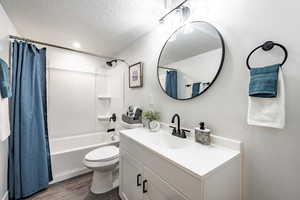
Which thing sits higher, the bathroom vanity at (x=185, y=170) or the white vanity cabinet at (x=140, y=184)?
the bathroom vanity at (x=185, y=170)

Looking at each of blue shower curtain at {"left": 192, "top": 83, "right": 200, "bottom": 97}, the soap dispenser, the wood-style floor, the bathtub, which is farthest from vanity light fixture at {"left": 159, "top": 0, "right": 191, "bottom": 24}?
the wood-style floor

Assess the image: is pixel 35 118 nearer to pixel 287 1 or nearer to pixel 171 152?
pixel 171 152

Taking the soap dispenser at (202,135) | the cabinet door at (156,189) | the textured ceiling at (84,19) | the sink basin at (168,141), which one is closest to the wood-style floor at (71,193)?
the cabinet door at (156,189)

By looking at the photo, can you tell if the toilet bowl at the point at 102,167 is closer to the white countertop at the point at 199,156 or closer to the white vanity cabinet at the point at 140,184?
the white vanity cabinet at the point at 140,184

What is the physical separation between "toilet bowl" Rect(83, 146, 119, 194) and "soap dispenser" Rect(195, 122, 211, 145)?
1179 millimetres

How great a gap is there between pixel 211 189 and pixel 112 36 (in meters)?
2.17

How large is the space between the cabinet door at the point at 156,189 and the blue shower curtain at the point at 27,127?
155 cm

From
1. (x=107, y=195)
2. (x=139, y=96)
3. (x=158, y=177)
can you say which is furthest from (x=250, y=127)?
(x=107, y=195)

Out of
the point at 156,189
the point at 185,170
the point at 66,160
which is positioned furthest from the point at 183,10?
the point at 66,160

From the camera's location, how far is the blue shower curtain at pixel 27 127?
61.4 inches

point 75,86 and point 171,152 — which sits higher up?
point 75,86

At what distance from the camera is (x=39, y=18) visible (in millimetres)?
1543

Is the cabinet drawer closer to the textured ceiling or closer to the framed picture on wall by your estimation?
the framed picture on wall

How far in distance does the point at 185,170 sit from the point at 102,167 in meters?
1.30
